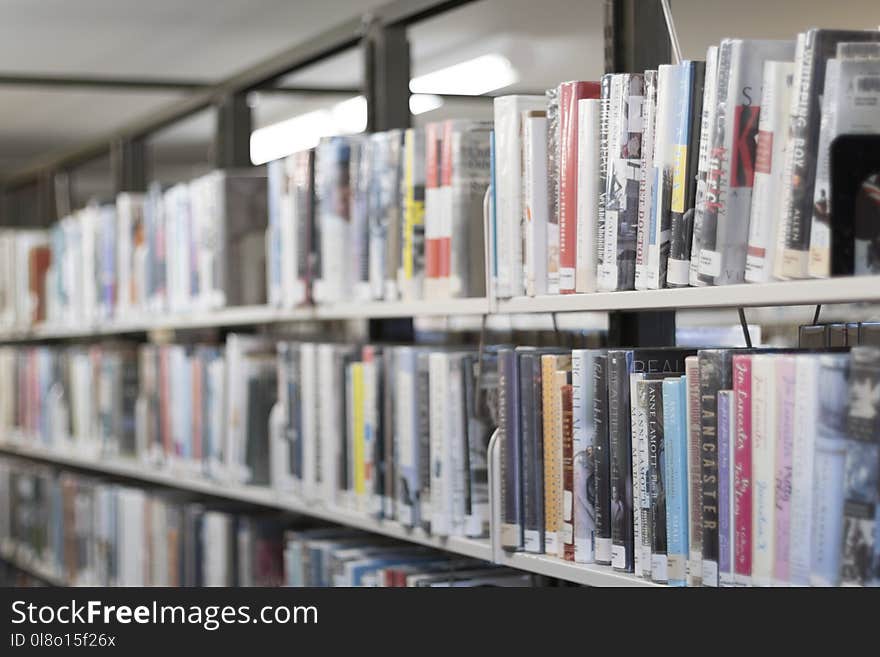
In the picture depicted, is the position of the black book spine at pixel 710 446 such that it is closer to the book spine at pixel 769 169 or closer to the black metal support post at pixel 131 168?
the book spine at pixel 769 169

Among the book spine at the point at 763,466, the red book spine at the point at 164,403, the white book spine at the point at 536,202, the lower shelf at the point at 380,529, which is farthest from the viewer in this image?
the red book spine at the point at 164,403

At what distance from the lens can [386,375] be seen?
7.32 ft

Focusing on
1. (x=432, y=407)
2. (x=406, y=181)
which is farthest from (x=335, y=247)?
(x=432, y=407)

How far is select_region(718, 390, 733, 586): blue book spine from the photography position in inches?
57.7

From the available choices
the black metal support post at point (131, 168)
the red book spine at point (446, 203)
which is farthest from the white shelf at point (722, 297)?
the black metal support post at point (131, 168)

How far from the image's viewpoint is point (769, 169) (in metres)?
1.44

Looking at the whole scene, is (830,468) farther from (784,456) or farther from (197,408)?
(197,408)

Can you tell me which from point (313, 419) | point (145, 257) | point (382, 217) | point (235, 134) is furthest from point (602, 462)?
point (145, 257)

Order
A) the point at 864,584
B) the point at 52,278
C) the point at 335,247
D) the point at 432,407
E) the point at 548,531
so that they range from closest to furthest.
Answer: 1. the point at 864,584
2. the point at 548,531
3. the point at 432,407
4. the point at 335,247
5. the point at 52,278

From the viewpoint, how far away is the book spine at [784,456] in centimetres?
139

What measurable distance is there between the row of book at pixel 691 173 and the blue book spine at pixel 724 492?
0.54ft

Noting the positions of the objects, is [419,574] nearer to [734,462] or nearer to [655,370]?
[655,370]

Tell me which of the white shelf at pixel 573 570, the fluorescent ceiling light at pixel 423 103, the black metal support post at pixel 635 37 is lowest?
the white shelf at pixel 573 570
